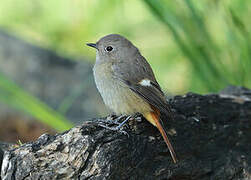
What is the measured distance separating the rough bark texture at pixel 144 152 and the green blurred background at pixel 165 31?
0.97 m

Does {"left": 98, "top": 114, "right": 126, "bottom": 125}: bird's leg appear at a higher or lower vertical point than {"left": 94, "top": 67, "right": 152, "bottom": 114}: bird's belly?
lower

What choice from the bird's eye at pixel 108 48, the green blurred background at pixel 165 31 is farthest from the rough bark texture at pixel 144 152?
the green blurred background at pixel 165 31

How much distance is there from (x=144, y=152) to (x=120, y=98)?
70 cm

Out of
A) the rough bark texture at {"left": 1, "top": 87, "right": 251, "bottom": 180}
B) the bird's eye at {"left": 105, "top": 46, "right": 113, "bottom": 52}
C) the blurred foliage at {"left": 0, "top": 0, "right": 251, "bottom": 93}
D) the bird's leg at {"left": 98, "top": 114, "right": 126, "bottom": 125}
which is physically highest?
the blurred foliage at {"left": 0, "top": 0, "right": 251, "bottom": 93}

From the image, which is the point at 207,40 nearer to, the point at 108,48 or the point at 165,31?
the point at 108,48

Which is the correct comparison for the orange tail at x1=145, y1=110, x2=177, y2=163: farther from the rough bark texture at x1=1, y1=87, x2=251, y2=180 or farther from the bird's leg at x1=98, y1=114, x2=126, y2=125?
the bird's leg at x1=98, y1=114, x2=126, y2=125

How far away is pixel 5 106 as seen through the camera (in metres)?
6.30

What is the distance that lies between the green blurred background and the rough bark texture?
0.97 meters

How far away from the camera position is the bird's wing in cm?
386

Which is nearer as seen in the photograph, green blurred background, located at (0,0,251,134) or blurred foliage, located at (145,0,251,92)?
blurred foliage, located at (145,0,251,92)

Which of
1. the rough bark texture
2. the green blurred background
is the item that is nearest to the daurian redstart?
the rough bark texture

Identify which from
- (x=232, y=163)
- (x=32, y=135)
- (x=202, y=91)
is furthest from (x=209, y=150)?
(x=32, y=135)

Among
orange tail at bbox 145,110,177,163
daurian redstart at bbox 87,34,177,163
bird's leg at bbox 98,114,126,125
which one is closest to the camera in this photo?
orange tail at bbox 145,110,177,163

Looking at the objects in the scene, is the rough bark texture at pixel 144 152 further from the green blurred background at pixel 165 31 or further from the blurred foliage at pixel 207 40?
the green blurred background at pixel 165 31
